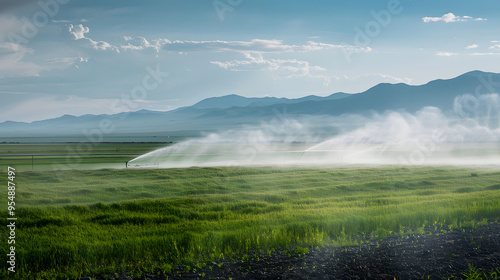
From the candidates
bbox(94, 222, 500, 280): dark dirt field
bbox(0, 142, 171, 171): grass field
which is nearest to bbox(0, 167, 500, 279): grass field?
bbox(94, 222, 500, 280): dark dirt field

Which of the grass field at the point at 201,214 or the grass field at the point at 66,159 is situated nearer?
the grass field at the point at 201,214

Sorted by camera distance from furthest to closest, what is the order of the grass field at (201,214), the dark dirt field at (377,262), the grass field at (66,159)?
the grass field at (66,159) < the grass field at (201,214) < the dark dirt field at (377,262)

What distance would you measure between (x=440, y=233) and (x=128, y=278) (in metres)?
9.91

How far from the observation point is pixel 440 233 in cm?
1552

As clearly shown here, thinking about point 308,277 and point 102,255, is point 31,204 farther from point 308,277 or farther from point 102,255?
point 308,277

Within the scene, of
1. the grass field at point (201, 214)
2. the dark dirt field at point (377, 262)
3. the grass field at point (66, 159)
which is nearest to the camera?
the dark dirt field at point (377, 262)

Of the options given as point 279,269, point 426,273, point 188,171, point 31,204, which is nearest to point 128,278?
point 279,269

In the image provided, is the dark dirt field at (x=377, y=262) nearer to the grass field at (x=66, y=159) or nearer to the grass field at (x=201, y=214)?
the grass field at (x=201, y=214)

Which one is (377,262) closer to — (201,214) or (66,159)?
(201,214)

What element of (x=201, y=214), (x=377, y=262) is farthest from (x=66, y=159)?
(x=377, y=262)

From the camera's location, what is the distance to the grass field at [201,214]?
13.3 metres

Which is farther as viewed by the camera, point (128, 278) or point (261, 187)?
point (261, 187)

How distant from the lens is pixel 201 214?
2002 centimetres

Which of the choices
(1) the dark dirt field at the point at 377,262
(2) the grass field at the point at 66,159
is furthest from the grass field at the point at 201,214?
(2) the grass field at the point at 66,159
